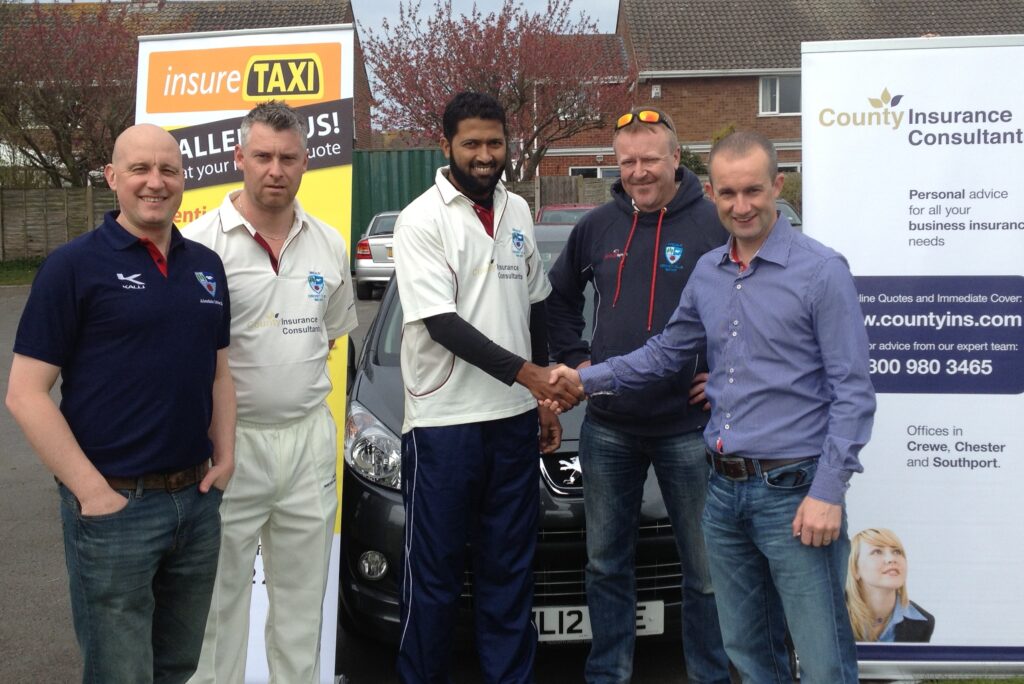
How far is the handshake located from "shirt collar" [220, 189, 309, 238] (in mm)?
866

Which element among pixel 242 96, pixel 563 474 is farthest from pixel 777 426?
pixel 242 96

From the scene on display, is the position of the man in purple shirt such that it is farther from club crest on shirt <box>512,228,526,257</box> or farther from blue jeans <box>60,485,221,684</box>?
blue jeans <box>60,485,221,684</box>

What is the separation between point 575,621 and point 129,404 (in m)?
1.94

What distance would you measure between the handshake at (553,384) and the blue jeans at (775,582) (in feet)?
2.17

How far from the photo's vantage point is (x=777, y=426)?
101 inches

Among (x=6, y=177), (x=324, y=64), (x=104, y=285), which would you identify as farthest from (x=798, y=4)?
(x=104, y=285)

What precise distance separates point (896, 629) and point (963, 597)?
0.28 m

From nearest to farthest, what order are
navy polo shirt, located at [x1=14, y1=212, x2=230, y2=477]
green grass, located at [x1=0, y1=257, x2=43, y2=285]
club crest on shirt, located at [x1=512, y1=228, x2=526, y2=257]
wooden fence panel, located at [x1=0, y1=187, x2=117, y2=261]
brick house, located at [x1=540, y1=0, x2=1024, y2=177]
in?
navy polo shirt, located at [x1=14, y1=212, x2=230, y2=477], club crest on shirt, located at [x1=512, y1=228, x2=526, y2=257], green grass, located at [x1=0, y1=257, x2=43, y2=285], wooden fence panel, located at [x1=0, y1=187, x2=117, y2=261], brick house, located at [x1=540, y1=0, x2=1024, y2=177]

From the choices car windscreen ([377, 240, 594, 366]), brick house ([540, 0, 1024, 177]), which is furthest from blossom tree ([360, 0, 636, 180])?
car windscreen ([377, 240, 594, 366])

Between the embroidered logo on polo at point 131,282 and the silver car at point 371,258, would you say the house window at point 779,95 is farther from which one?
the embroidered logo on polo at point 131,282

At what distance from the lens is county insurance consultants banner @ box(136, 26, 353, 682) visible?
13.4 feet

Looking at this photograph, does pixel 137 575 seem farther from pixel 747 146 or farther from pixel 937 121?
pixel 937 121

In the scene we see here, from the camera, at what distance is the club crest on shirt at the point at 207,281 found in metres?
2.61

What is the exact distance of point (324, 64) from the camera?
4109 millimetres
